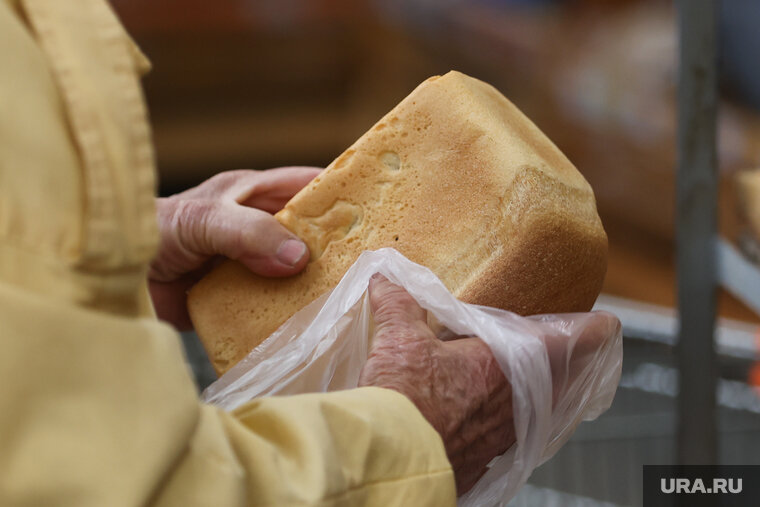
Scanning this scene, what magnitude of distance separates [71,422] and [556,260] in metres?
0.49

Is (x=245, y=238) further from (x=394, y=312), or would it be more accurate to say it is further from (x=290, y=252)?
(x=394, y=312)

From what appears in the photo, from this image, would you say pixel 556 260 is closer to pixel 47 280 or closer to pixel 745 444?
pixel 47 280

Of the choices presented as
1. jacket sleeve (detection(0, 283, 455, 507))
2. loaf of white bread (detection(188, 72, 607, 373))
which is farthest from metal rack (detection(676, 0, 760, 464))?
jacket sleeve (detection(0, 283, 455, 507))

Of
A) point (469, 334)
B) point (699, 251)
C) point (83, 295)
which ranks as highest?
point (83, 295)

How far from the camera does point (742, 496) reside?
1.72m

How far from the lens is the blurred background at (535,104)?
2.05 meters

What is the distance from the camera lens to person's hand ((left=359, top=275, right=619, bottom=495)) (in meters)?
0.69

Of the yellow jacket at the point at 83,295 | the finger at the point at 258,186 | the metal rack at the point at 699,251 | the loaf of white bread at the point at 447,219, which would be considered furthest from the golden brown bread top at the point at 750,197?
the yellow jacket at the point at 83,295

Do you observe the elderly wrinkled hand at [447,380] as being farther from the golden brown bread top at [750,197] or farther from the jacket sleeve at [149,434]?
the golden brown bread top at [750,197]

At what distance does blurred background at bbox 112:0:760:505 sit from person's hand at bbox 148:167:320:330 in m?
0.97

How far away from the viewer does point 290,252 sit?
0.86 meters

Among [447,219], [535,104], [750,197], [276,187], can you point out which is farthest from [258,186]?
[535,104]

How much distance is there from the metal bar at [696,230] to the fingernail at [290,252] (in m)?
0.72

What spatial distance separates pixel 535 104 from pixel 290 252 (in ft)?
9.09
